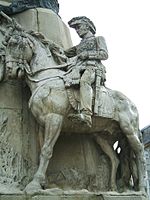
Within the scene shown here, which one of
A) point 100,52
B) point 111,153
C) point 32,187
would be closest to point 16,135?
point 32,187

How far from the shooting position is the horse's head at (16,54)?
22.3 ft

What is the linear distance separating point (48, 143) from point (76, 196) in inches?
36.0

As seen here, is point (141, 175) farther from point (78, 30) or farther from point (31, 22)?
point (31, 22)

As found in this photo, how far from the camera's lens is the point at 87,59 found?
7.09 m

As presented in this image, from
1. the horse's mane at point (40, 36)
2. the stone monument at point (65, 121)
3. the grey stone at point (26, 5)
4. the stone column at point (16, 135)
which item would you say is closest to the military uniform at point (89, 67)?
the stone monument at point (65, 121)

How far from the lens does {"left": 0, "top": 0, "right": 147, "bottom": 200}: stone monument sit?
6.59 meters

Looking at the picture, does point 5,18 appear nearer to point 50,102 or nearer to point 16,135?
point 50,102

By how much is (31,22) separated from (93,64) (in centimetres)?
182

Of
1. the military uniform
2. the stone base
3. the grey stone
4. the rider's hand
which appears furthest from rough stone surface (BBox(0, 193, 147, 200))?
the grey stone

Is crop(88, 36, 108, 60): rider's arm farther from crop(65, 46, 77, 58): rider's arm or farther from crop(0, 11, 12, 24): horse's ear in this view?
crop(0, 11, 12, 24): horse's ear

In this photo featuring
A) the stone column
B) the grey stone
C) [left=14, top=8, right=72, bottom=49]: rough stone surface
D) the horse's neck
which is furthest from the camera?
[left=14, top=8, right=72, bottom=49]: rough stone surface

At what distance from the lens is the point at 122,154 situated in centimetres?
732

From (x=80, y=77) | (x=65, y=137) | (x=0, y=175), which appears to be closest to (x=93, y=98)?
(x=80, y=77)

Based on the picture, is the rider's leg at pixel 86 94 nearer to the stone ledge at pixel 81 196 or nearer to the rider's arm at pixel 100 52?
the rider's arm at pixel 100 52
